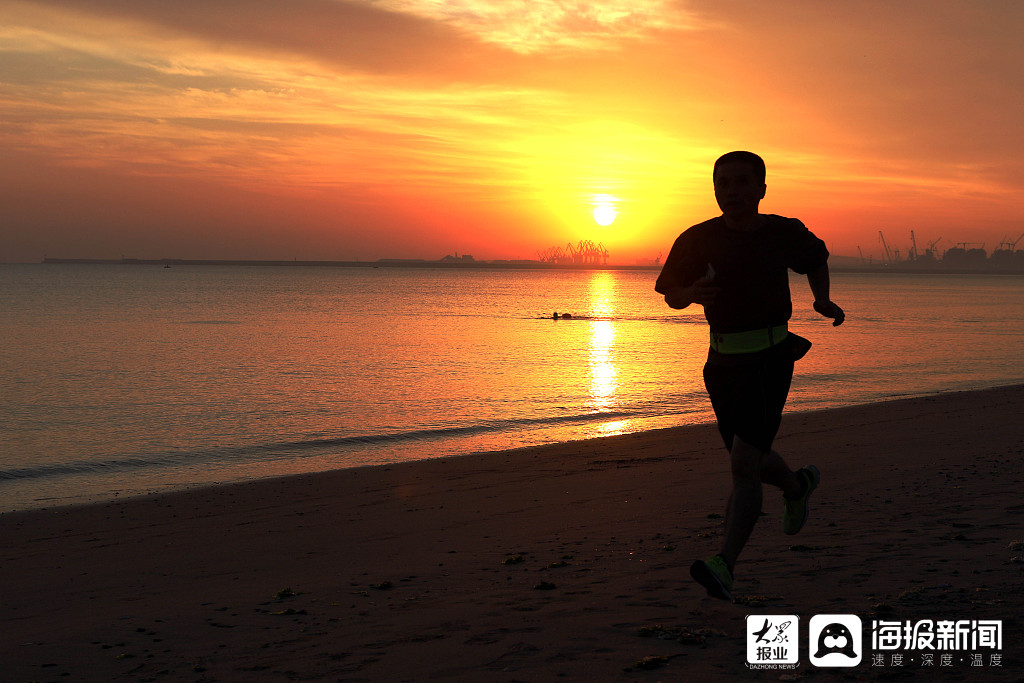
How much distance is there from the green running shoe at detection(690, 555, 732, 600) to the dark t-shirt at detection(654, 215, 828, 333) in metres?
1.09

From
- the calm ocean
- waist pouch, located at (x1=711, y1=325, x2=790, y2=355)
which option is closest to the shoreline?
the calm ocean

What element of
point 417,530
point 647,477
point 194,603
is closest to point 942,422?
point 647,477

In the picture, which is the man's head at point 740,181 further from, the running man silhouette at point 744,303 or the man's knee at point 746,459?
the man's knee at point 746,459

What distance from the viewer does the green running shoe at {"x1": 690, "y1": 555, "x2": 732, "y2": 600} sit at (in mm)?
3834

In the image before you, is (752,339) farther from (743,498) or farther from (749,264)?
(743,498)

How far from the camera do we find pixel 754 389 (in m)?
3.88

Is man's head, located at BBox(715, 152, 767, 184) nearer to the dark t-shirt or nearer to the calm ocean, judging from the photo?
the dark t-shirt

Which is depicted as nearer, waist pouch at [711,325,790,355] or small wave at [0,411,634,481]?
waist pouch at [711,325,790,355]

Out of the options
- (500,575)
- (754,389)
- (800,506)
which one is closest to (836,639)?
(800,506)

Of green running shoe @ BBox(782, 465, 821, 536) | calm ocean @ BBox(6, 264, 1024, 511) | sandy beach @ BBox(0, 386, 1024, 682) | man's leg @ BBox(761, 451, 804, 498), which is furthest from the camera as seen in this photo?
calm ocean @ BBox(6, 264, 1024, 511)

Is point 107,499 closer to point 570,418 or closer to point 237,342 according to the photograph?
point 570,418

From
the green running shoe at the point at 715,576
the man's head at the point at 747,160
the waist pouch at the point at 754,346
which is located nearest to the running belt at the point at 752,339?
the waist pouch at the point at 754,346

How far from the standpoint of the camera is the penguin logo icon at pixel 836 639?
3750 millimetres

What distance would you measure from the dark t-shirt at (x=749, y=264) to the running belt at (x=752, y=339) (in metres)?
0.02
